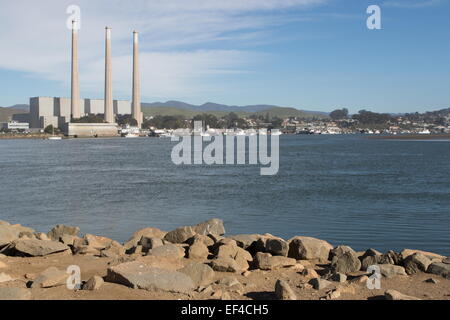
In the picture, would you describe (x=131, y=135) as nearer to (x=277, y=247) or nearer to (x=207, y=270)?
(x=277, y=247)

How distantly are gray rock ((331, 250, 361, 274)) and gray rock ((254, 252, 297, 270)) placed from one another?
2.54 feet

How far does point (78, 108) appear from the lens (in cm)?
16088

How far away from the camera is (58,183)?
36.2 meters

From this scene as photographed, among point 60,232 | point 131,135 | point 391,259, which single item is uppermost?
point 131,135

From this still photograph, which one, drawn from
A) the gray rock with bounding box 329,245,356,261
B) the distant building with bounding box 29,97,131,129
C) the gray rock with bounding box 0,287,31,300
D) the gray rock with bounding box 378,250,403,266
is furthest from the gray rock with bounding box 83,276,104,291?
the distant building with bounding box 29,97,131,129

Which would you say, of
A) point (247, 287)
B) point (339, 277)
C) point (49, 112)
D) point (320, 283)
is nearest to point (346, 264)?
point (339, 277)

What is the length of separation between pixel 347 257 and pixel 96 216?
44.0 feet

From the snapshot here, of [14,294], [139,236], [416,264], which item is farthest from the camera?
[139,236]

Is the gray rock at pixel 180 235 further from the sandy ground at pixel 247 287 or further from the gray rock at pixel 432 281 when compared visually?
the gray rock at pixel 432 281

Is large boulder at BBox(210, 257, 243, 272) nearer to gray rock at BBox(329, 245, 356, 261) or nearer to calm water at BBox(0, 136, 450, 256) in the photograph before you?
gray rock at BBox(329, 245, 356, 261)

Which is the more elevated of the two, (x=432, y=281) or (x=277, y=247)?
(x=277, y=247)

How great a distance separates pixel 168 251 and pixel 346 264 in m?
3.41

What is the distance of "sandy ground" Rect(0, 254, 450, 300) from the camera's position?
826cm
